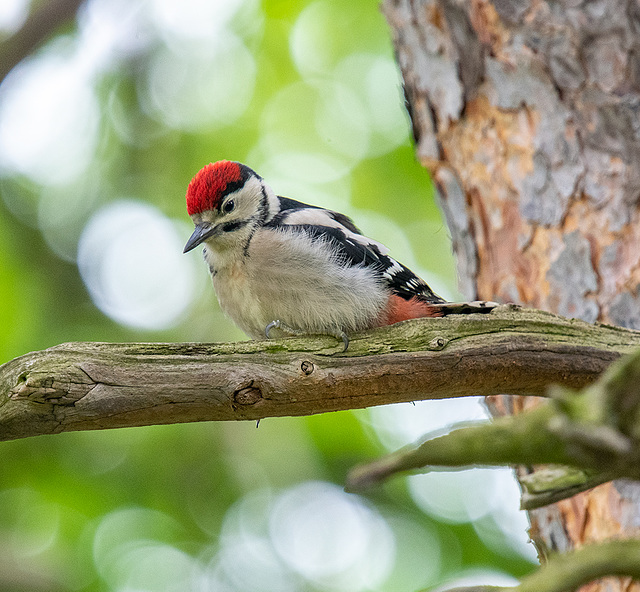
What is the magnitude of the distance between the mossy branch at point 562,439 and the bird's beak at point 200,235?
Answer: 245cm

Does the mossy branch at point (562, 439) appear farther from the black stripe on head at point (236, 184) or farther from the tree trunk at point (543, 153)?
the black stripe on head at point (236, 184)

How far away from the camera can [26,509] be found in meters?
5.30

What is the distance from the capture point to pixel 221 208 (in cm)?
349

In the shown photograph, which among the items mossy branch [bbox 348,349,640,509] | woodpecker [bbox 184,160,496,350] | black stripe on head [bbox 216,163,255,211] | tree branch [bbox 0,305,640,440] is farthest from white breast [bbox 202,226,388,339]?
mossy branch [bbox 348,349,640,509]

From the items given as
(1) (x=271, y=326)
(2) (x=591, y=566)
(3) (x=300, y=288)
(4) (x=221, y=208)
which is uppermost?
(4) (x=221, y=208)

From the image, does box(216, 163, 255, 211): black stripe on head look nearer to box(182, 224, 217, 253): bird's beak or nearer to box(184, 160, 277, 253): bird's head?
box(184, 160, 277, 253): bird's head

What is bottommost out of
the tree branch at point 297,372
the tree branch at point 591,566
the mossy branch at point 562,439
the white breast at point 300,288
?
the tree branch at point 591,566

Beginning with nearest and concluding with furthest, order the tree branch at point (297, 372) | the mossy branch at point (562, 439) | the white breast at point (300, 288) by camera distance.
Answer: the mossy branch at point (562, 439)
the tree branch at point (297, 372)
the white breast at point (300, 288)

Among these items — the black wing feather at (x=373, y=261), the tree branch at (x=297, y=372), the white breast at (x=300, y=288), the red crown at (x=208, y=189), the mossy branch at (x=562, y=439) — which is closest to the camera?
the mossy branch at (x=562, y=439)

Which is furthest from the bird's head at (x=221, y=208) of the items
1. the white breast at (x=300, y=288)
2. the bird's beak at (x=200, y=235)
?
the white breast at (x=300, y=288)

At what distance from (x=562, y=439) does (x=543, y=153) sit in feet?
9.24

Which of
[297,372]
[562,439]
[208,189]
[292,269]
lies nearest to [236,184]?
[208,189]

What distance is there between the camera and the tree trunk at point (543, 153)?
10.7 feet

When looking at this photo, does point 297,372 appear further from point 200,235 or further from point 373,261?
point 200,235
